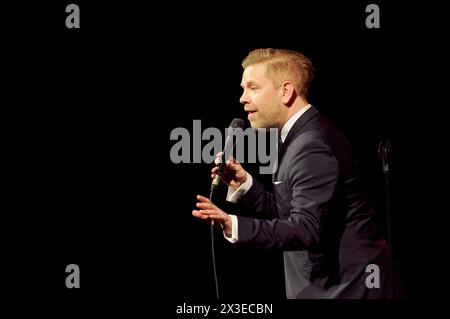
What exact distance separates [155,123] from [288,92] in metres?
1.02

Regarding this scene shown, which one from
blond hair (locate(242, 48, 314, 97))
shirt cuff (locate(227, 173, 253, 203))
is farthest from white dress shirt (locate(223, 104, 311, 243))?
blond hair (locate(242, 48, 314, 97))

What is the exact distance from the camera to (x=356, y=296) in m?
1.95

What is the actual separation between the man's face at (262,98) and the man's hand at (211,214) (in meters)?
0.56

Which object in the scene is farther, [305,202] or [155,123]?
[155,123]

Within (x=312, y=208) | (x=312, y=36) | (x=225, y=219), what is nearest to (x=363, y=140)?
(x=312, y=36)

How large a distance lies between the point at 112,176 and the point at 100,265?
0.48m

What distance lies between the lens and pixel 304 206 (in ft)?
5.89

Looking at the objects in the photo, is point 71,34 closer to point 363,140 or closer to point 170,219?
point 170,219

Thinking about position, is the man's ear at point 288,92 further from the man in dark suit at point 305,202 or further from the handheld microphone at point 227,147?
the handheld microphone at point 227,147

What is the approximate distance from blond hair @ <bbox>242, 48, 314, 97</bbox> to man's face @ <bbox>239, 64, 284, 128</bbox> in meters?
0.03

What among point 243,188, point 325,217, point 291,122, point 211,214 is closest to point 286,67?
point 291,122

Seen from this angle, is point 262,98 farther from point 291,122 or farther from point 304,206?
point 304,206

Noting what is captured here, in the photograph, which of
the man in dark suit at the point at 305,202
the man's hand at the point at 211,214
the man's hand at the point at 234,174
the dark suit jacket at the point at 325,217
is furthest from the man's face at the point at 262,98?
the man's hand at the point at 211,214

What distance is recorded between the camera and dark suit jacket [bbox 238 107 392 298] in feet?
5.93
